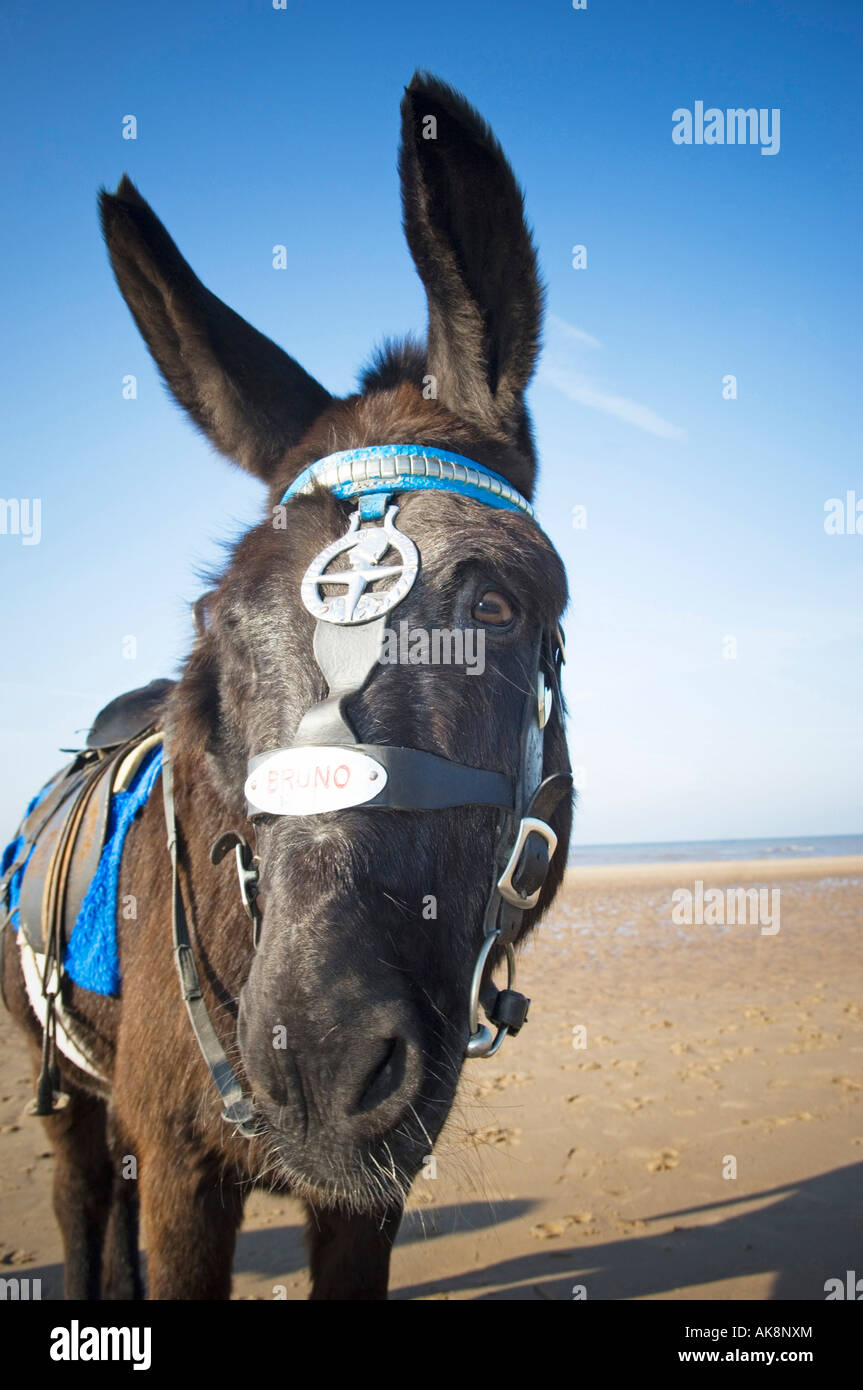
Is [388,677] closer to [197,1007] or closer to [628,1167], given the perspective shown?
[197,1007]

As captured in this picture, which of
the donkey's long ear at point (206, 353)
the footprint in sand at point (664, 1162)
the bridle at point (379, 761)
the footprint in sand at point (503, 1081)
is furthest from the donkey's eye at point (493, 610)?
the footprint in sand at point (503, 1081)

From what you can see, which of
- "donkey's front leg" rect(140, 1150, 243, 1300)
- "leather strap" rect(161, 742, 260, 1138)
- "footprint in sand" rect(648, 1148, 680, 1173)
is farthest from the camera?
"footprint in sand" rect(648, 1148, 680, 1173)

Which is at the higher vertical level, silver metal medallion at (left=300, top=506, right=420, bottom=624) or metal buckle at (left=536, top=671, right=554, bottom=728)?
silver metal medallion at (left=300, top=506, right=420, bottom=624)

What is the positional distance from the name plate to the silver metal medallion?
345mm

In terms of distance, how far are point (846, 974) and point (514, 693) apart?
1258 cm

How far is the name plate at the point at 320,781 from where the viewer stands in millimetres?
1481

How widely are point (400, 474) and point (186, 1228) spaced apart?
2259 millimetres

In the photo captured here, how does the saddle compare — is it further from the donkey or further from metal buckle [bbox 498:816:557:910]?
metal buckle [bbox 498:816:557:910]

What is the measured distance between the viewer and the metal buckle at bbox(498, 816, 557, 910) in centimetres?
171

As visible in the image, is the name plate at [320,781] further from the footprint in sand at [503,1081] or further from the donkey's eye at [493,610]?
the footprint in sand at [503,1081]

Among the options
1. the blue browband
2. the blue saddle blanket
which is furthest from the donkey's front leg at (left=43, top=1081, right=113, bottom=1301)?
the blue browband

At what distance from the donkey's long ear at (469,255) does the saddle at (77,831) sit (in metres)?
1.79
